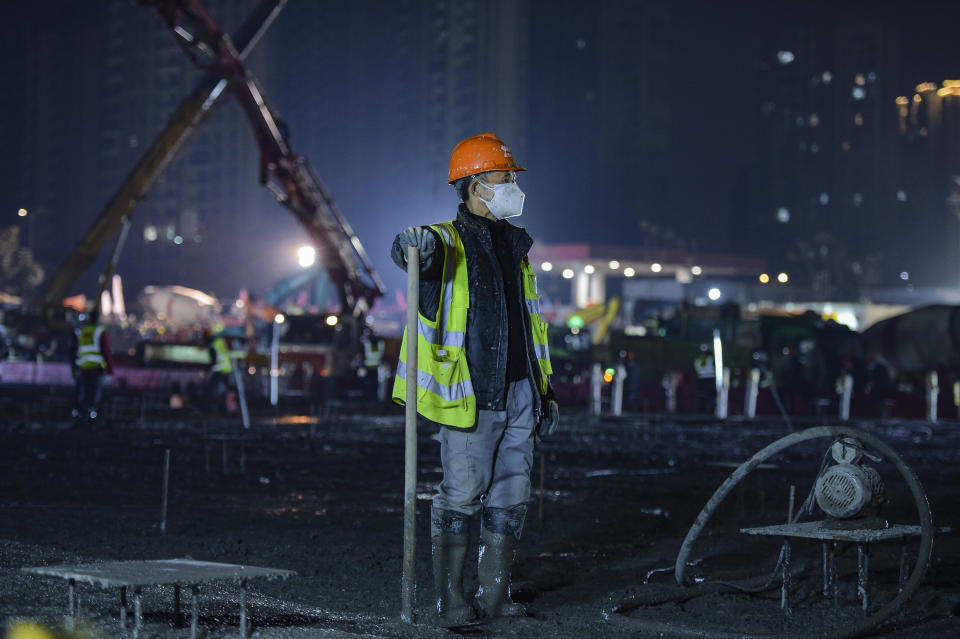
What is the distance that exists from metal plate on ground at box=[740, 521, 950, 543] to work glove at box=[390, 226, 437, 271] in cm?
185

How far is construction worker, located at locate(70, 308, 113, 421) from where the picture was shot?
64.5 ft

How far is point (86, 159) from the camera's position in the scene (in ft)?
471

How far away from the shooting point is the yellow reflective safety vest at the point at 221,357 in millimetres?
24031

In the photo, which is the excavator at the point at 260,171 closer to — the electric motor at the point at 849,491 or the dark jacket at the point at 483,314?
the dark jacket at the point at 483,314

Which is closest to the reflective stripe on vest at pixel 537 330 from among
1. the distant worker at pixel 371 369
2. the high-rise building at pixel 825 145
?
the distant worker at pixel 371 369

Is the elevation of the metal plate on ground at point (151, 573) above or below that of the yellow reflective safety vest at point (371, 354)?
below

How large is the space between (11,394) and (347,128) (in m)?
125

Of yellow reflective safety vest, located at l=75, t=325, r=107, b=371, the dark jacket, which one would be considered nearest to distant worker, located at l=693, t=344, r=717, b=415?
yellow reflective safety vest, located at l=75, t=325, r=107, b=371

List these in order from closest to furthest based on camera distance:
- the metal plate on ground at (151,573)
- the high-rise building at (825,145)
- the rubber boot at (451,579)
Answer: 1. the metal plate on ground at (151,573)
2. the rubber boot at (451,579)
3. the high-rise building at (825,145)

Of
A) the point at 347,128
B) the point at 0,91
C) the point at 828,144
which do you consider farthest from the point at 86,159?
the point at 828,144

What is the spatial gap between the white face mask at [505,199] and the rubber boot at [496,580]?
59.9 inches

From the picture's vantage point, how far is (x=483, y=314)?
5.58m

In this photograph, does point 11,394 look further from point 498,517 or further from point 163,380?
point 498,517

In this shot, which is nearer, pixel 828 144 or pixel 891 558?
pixel 891 558
